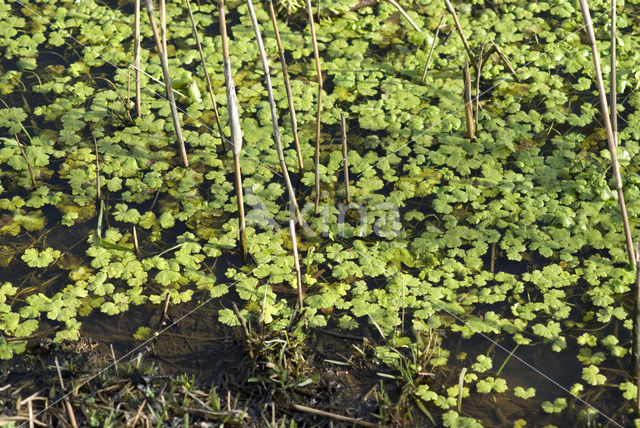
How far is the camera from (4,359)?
306cm

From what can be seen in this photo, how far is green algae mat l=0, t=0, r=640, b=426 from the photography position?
121 inches

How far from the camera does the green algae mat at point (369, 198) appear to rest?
10.1 feet

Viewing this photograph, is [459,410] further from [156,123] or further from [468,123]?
[156,123]

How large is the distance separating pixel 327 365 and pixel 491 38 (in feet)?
7.80

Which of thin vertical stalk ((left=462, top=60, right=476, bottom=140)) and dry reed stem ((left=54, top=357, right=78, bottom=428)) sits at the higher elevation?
thin vertical stalk ((left=462, top=60, right=476, bottom=140))

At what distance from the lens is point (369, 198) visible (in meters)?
3.68

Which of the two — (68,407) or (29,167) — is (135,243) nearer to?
(29,167)

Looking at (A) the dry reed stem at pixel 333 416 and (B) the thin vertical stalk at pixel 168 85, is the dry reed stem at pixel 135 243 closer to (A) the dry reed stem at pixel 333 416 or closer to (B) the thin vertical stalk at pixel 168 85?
(B) the thin vertical stalk at pixel 168 85

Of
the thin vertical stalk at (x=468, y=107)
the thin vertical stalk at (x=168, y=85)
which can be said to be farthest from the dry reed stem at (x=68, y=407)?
the thin vertical stalk at (x=468, y=107)

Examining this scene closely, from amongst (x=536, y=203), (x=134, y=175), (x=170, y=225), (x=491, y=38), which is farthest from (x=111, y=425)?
(x=491, y=38)

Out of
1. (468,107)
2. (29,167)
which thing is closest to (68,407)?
(29,167)

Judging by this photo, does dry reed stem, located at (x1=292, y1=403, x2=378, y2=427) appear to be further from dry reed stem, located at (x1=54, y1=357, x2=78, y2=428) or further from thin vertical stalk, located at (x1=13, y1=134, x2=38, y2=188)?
thin vertical stalk, located at (x1=13, y1=134, x2=38, y2=188)

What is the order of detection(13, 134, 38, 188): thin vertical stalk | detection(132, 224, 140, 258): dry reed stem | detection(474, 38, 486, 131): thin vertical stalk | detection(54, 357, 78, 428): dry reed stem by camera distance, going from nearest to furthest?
detection(54, 357, 78, 428): dry reed stem
detection(132, 224, 140, 258): dry reed stem
detection(13, 134, 38, 188): thin vertical stalk
detection(474, 38, 486, 131): thin vertical stalk

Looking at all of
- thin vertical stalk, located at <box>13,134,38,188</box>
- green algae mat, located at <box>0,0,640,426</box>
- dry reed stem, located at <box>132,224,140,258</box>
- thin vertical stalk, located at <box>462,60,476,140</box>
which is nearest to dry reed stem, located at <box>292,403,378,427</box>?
green algae mat, located at <box>0,0,640,426</box>
